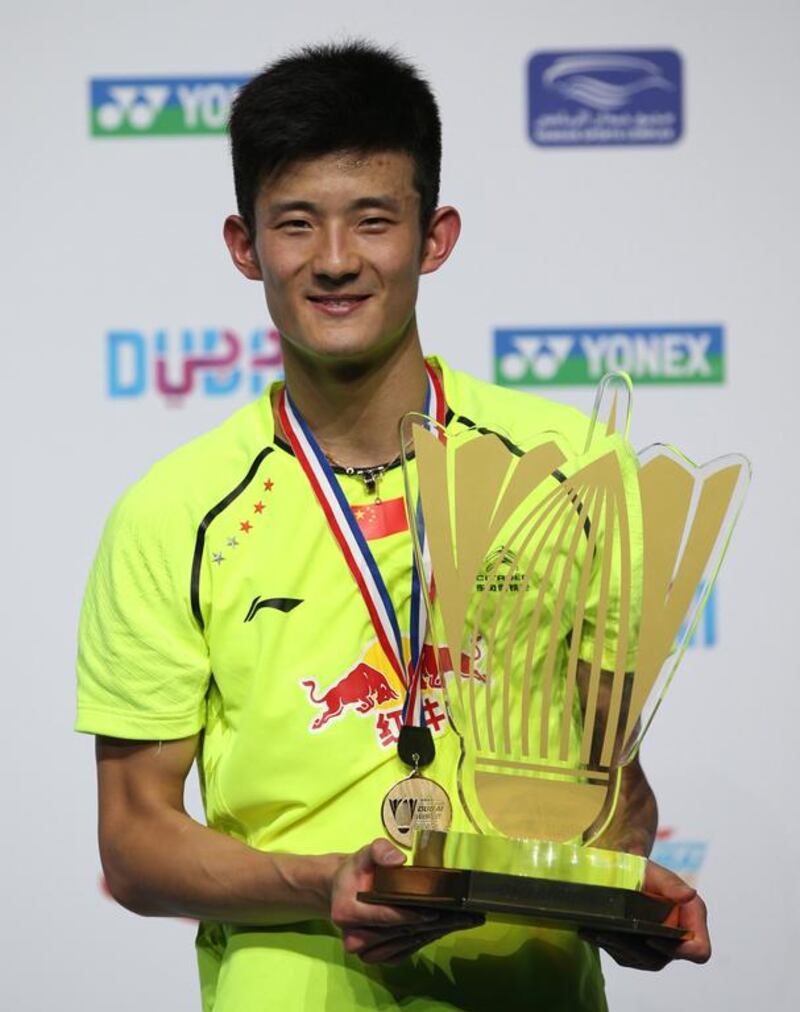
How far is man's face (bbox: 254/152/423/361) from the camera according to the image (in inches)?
55.8

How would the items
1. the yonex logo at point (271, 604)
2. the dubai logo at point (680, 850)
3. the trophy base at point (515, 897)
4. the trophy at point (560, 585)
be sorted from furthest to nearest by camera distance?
the dubai logo at point (680, 850) < the yonex logo at point (271, 604) < the trophy at point (560, 585) < the trophy base at point (515, 897)

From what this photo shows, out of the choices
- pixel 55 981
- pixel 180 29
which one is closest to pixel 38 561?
pixel 55 981

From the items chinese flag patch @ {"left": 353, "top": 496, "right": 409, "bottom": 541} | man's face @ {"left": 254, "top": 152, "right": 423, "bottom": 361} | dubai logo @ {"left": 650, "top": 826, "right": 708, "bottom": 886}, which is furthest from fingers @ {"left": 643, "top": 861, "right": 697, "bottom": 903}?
dubai logo @ {"left": 650, "top": 826, "right": 708, "bottom": 886}

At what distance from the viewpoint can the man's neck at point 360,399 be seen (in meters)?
1.48

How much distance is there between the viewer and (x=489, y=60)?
233cm

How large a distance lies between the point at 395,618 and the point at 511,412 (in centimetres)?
21

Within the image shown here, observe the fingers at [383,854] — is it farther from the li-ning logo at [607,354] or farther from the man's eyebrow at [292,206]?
the li-ning logo at [607,354]

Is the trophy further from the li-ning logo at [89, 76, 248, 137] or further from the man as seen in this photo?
the li-ning logo at [89, 76, 248, 137]

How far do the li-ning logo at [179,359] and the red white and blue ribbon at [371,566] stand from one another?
879 mm

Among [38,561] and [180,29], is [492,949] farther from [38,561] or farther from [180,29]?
[180,29]

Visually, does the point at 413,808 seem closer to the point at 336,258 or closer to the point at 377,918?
the point at 377,918

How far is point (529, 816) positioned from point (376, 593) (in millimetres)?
223

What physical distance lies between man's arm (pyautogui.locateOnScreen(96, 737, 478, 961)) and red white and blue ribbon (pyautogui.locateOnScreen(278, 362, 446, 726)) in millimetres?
155

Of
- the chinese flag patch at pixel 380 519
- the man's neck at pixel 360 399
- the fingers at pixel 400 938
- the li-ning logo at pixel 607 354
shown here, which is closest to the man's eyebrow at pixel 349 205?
the man's neck at pixel 360 399
